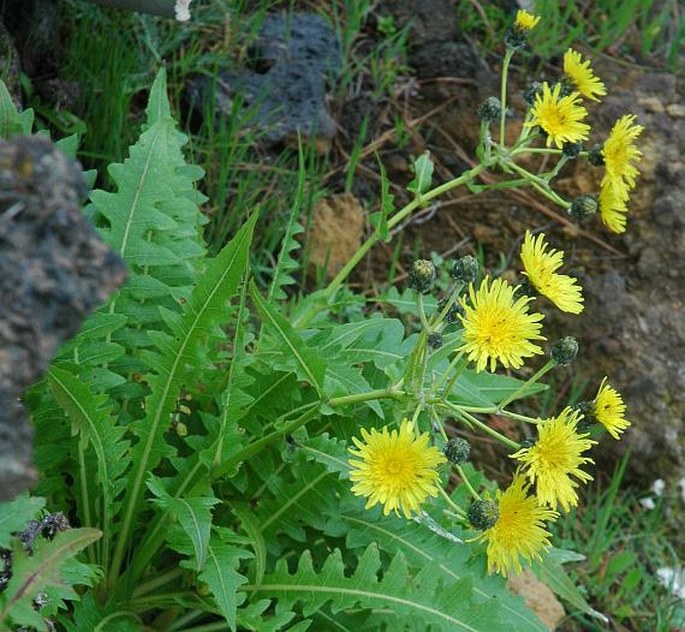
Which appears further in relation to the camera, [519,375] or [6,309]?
[519,375]

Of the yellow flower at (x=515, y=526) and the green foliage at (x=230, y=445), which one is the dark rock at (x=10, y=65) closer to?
the green foliage at (x=230, y=445)

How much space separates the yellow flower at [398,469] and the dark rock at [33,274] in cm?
76

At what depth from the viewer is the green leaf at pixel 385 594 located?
196 centimetres

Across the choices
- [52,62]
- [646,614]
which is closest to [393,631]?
[646,614]

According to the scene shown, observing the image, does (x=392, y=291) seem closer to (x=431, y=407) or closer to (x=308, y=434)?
(x=308, y=434)

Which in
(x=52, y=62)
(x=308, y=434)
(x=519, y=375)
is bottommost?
(x=519, y=375)

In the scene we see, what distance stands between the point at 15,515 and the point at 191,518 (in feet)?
1.37

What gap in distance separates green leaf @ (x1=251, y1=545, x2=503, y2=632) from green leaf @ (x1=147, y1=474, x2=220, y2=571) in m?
0.19

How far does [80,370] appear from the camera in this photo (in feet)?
6.78

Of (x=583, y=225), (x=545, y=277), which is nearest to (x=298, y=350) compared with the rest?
(x=545, y=277)

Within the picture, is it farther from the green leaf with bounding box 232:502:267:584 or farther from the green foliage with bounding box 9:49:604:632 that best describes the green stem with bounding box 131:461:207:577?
the green leaf with bounding box 232:502:267:584

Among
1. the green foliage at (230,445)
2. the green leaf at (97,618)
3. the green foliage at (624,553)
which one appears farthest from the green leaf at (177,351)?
the green foliage at (624,553)

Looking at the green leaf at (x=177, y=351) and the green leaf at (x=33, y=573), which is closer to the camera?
the green leaf at (x=33, y=573)

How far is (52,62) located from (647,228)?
6.80 ft
